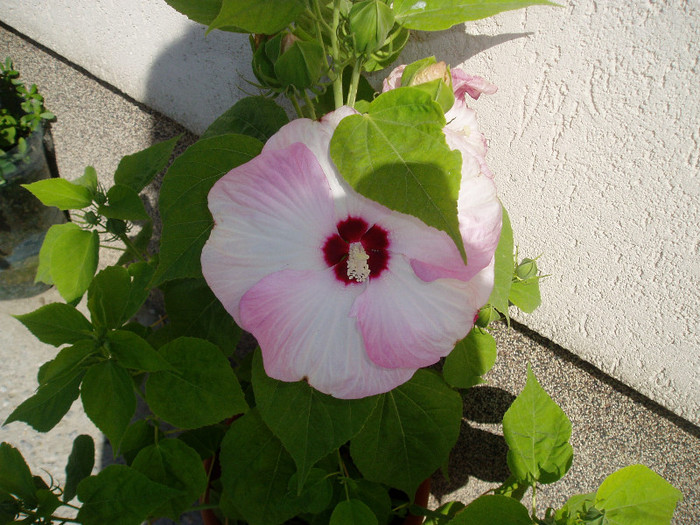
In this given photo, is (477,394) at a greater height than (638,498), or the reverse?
(638,498)

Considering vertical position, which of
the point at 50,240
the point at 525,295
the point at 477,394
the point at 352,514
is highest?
the point at 50,240

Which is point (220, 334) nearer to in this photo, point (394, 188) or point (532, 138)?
point (394, 188)

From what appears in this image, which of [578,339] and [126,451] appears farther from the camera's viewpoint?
[578,339]

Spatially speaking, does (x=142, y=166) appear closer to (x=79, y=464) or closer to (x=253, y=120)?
(x=253, y=120)

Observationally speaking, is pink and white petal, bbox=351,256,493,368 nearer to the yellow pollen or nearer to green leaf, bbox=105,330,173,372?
the yellow pollen

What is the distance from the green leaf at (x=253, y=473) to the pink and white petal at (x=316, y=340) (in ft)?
0.85

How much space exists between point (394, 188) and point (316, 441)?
28 cm

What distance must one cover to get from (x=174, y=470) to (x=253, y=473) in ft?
0.34

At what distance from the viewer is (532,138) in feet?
2.47

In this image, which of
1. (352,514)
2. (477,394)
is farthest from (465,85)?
(477,394)

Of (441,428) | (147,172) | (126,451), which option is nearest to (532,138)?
(441,428)

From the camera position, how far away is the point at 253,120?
0.60 metres

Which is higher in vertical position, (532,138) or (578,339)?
(532,138)

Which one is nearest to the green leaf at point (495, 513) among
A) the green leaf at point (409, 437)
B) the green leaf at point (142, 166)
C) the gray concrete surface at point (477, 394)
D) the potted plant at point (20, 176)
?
the green leaf at point (409, 437)
